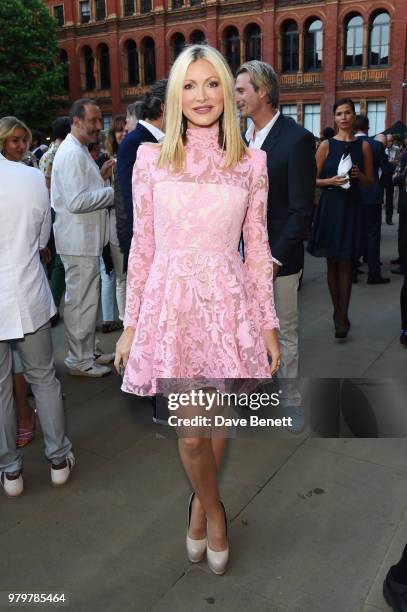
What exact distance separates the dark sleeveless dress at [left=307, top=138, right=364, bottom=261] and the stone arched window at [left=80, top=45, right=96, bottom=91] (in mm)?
32750

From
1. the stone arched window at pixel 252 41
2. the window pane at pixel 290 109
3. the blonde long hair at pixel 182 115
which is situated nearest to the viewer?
the blonde long hair at pixel 182 115

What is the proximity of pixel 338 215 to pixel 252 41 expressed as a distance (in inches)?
1065

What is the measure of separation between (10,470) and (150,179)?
179 cm

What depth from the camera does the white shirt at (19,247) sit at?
269cm

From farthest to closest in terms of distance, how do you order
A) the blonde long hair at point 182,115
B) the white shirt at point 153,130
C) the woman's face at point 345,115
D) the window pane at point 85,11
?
the window pane at point 85,11
the woman's face at point 345,115
the white shirt at point 153,130
the blonde long hair at point 182,115

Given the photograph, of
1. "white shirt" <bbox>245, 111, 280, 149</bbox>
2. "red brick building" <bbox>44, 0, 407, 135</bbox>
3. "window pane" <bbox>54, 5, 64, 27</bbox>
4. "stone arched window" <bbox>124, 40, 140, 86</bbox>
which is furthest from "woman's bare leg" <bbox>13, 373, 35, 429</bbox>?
"window pane" <bbox>54, 5, 64, 27</bbox>

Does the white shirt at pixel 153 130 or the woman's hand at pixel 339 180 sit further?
the woman's hand at pixel 339 180

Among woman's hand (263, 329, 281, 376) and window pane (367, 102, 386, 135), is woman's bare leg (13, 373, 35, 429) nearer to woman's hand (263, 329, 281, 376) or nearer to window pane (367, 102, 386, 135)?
woman's hand (263, 329, 281, 376)

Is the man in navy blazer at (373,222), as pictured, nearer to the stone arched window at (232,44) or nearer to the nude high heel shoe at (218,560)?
the nude high heel shoe at (218,560)

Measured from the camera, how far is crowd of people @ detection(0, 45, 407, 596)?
2039mm

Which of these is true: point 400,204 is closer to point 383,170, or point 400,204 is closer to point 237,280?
point 383,170

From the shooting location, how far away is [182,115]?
81.8 inches

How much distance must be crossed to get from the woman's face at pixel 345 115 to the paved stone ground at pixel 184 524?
2.87 metres

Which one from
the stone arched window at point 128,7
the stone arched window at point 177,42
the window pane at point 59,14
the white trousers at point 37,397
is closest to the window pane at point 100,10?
the stone arched window at point 128,7
